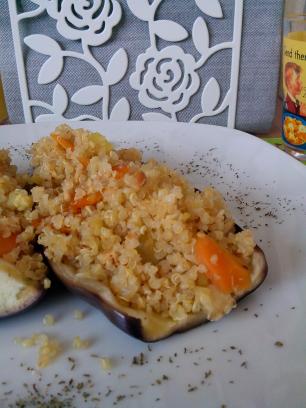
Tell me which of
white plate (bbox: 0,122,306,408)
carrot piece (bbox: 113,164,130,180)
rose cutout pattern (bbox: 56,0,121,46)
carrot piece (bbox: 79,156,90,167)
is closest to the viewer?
white plate (bbox: 0,122,306,408)

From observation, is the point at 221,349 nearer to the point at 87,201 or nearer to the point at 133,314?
the point at 133,314

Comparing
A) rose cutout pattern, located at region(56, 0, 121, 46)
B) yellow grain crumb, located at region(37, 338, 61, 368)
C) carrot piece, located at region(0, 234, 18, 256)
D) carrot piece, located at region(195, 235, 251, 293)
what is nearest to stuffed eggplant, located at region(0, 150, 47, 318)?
carrot piece, located at region(0, 234, 18, 256)

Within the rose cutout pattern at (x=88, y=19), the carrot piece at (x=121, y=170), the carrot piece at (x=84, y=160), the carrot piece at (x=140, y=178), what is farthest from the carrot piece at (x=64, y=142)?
the rose cutout pattern at (x=88, y=19)

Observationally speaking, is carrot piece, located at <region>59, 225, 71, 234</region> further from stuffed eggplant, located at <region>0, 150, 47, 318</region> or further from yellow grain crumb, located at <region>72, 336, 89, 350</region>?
yellow grain crumb, located at <region>72, 336, 89, 350</region>

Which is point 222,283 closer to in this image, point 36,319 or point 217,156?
point 36,319

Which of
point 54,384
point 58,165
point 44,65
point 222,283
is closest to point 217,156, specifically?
point 58,165
